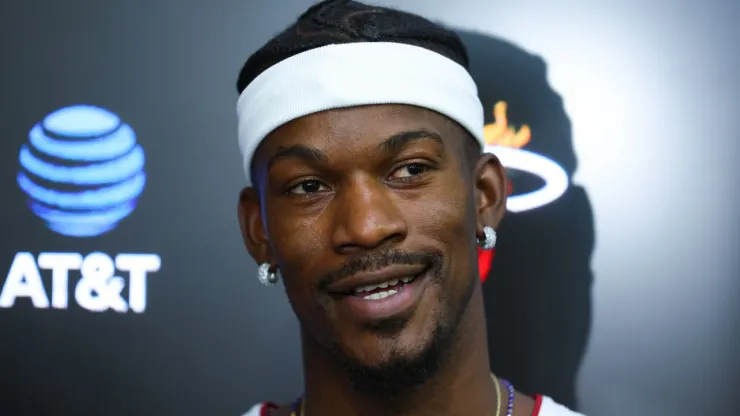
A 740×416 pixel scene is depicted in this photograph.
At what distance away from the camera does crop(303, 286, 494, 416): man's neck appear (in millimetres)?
1218

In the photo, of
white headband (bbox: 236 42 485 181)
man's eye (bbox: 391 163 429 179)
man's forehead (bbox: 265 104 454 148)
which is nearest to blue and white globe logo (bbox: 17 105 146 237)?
white headband (bbox: 236 42 485 181)

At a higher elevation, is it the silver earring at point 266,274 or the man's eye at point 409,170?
the man's eye at point 409,170

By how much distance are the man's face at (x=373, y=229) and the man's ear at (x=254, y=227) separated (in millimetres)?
107

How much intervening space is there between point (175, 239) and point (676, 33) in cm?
123

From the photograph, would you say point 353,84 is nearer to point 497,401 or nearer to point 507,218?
point 497,401

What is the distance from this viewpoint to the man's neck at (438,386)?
122 cm

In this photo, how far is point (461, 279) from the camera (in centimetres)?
117

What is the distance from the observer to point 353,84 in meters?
1.15

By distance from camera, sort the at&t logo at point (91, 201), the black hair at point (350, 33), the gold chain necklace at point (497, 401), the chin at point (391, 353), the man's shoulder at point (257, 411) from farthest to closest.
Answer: the at&t logo at point (91, 201) < the man's shoulder at point (257, 411) < the gold chain necklace at point (497, 401) < the black hair at point (350, 33) < the chin at point (391, 353)

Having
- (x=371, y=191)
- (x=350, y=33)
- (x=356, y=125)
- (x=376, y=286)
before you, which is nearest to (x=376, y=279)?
(x=376, y=286)

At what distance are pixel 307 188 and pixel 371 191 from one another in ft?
0.36

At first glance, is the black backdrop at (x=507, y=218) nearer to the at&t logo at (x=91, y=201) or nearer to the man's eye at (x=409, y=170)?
the at&t logo at (x=91, y=201)

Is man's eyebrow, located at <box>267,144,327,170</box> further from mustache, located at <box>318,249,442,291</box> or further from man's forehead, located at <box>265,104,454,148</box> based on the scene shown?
mustache, located at <box>318,249,442,291</box>

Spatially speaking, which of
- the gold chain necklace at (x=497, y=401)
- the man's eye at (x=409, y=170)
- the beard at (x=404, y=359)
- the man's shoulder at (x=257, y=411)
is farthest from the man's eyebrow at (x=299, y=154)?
the man's shoulder at (x=257, y=411)
